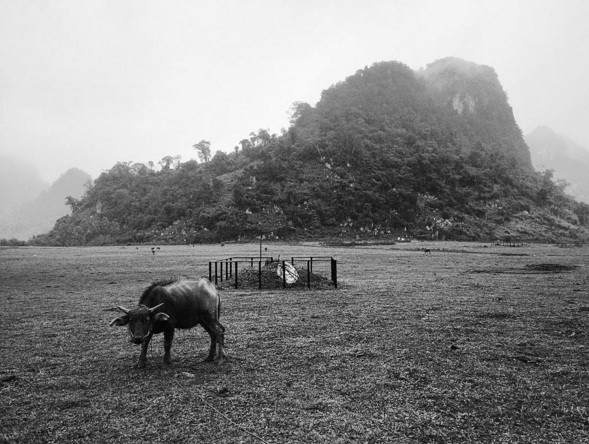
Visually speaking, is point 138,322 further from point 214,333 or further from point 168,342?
point 214,333

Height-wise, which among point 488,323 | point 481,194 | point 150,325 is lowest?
point 488,323

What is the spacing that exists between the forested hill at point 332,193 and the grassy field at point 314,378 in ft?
317

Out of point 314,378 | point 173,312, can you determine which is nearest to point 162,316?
point 173,312

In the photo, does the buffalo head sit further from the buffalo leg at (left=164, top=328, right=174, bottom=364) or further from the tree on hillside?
the tree on hillside

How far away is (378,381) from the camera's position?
8297 millimetres

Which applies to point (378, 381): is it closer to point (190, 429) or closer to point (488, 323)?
point (190, 429)

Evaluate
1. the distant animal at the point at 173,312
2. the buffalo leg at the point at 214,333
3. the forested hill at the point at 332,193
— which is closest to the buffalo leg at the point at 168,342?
the distant animal at the point at 173,312

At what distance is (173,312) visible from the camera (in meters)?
8.84

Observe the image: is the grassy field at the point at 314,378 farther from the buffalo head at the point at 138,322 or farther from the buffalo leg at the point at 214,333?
the buffalo head at the point at 138,322

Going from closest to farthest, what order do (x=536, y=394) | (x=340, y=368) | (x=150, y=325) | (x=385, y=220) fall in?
(x=536, y=394) < (x=150, y=325) < (x=340, y=368) < (x=385, y=220)

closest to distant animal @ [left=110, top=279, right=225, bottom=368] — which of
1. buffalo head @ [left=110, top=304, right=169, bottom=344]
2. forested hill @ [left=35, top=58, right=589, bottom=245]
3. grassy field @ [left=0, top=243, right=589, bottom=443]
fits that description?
buffalo head @ [left=110, top=304, right=169, bottom=344]

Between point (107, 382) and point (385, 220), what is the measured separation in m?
123

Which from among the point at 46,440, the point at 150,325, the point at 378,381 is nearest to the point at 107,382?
the point at 150,325

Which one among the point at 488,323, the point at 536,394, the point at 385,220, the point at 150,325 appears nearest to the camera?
the point at 536,394
